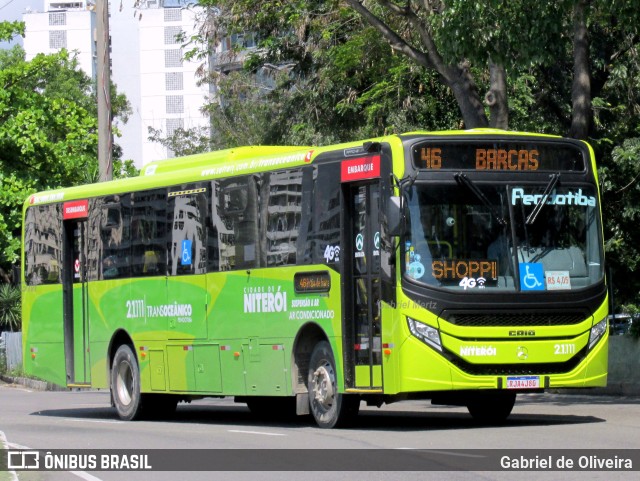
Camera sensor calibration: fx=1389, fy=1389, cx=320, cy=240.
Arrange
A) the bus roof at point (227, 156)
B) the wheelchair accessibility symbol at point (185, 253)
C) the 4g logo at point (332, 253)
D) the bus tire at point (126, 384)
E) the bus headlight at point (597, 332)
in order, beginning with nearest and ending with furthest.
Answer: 1. the bus headlight at point (597, 332)
2. the 4g logo at point (332, 253)
3. the bus roof at point (227, 156)
4. the wheelchair accessibility symbol at point (185, 253)
5. the bus tire at point (126, 384)

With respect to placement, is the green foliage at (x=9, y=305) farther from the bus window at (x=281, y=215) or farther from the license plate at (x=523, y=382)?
the license plate at (x=523, y=382)

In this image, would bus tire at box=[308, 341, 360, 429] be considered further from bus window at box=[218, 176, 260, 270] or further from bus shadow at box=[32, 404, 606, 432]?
bus window at box=[218, 176, 260, 270]

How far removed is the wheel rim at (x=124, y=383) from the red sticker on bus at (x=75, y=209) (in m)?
2.55

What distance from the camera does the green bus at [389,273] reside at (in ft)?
48.9

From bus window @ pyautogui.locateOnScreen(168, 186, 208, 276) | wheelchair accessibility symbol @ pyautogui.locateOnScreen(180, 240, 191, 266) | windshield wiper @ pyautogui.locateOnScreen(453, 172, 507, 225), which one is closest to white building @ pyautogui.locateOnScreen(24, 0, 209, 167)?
bus window @ pyautogui.locateOnScreen(168, 186, 208, 276)

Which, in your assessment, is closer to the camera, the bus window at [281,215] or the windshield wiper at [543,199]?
the windshield wiper at [543,199]

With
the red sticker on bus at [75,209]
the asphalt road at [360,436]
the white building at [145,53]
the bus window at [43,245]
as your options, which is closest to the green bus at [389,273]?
the asphalt road at [360,436]

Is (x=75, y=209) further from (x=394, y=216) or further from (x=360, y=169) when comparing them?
(x=394, y=216)

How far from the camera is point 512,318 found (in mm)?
15023

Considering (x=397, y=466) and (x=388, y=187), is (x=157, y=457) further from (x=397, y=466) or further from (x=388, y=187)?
(x=388, y=187)

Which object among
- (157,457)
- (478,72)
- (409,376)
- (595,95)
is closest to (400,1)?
(478,72)

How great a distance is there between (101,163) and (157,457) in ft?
53.3

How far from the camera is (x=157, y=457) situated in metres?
13.1

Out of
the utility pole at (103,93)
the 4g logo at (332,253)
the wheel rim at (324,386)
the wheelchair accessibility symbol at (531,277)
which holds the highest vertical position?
the utility pole at (103,93)
